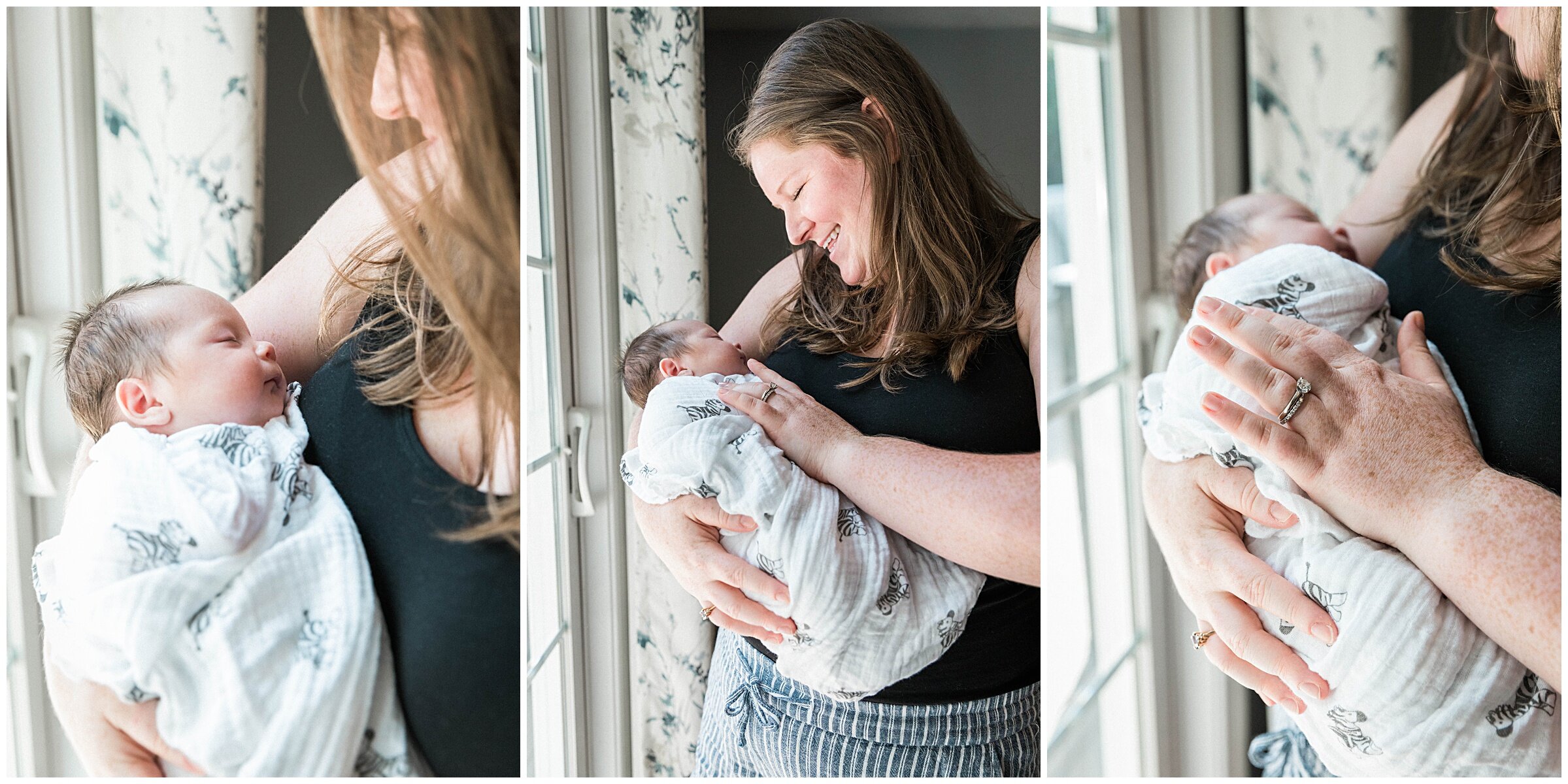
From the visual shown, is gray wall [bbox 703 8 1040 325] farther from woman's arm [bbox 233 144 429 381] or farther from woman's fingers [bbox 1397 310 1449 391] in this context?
woman's fingers [bbox 1397 310 1449 391]

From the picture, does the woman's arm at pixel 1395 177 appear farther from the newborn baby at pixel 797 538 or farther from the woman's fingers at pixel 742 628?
the woman's fingers at pixel 742 628

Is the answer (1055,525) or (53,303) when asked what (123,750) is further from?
(1055,525)

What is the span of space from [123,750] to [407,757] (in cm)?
31

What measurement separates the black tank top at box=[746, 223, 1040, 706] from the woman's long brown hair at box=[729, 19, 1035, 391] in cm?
2

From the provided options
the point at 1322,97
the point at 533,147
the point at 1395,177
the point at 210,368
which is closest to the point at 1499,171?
the point at 1395,177

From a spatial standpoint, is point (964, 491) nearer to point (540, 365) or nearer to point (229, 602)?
point (540, 365)

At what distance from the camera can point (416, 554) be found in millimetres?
1189

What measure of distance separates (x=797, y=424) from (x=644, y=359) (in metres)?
0.20

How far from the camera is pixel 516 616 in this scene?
Answer: 1227 millimetres

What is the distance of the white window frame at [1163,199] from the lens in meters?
1.37

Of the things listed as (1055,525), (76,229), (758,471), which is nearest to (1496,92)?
(1055,525)

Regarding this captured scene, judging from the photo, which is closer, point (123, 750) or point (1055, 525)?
point (123, 750)

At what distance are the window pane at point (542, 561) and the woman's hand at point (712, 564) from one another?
106 mm

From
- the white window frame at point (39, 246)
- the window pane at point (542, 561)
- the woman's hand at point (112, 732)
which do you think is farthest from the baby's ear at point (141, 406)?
the window pane at point (542, 561)
